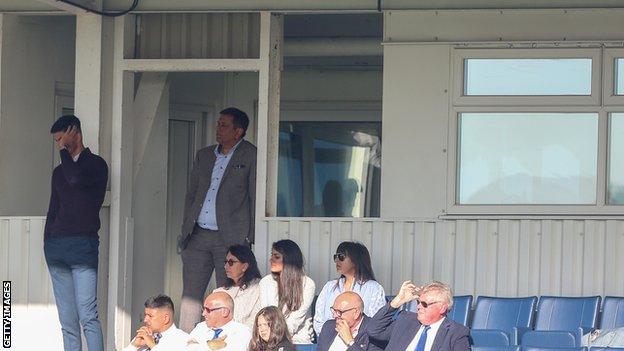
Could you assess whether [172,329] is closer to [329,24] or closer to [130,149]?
[130,149]

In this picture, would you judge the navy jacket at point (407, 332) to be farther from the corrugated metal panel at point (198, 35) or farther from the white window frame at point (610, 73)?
the corrugated metal panel at point (198, 35)

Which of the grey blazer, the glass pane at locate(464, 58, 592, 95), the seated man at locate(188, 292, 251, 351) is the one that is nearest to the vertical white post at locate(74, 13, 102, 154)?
the grey blazer

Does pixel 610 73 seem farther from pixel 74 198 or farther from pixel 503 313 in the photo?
pixel 74 198

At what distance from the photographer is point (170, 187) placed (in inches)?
512

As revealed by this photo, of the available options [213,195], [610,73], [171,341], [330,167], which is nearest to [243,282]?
[213,195]

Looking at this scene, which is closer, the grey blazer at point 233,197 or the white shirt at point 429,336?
the white shirt at point 429,336

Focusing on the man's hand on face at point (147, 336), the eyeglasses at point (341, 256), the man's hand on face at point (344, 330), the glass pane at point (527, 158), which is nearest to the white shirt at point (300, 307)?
the eyeglasses at point (341, 256)

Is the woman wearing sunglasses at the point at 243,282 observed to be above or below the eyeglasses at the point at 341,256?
below

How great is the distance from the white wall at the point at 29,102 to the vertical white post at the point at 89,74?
1.81 feet

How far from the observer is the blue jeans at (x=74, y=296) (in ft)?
32.7

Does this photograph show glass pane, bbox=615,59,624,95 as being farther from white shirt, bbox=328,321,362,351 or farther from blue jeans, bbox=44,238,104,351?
blue jeans, bbox=44,238,104,351

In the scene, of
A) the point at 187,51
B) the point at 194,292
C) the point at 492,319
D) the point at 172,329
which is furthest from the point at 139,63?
the point at 492,319

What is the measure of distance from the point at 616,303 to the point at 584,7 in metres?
2.19

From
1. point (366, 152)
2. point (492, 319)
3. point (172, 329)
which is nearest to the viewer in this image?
point (172, 329)
